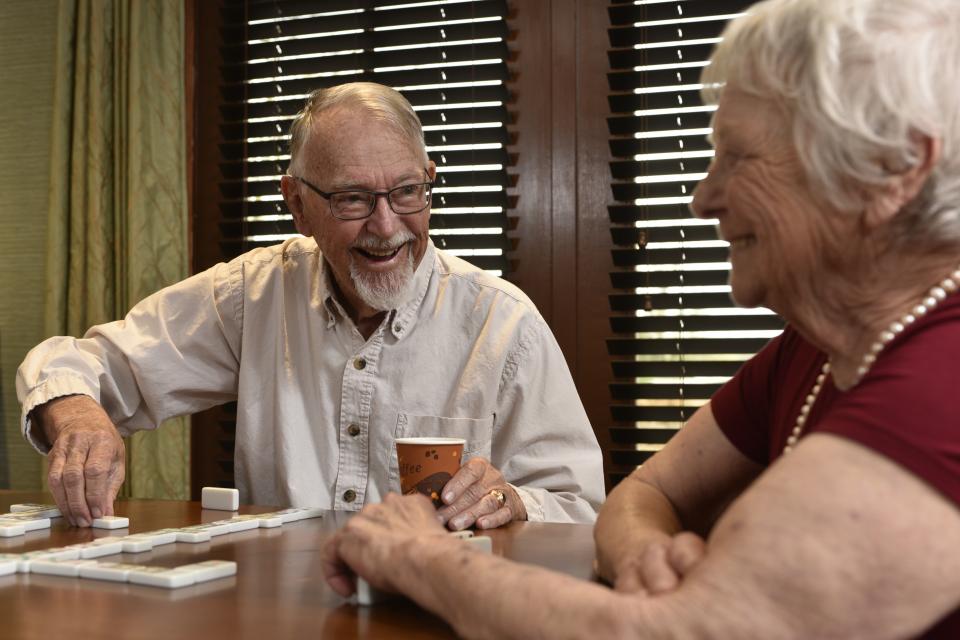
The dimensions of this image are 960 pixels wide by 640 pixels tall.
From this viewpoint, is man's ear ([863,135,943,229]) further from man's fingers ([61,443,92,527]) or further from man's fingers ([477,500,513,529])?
man's fingers ([61,443,92,527])

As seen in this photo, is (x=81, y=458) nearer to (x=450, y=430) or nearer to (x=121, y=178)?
(x=450, y=430)

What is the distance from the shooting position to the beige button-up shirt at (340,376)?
7.11 ft

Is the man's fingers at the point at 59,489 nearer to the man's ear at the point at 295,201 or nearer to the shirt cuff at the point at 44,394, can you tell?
the shirt cuff at the point at 44,394

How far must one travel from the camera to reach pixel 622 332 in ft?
10.3

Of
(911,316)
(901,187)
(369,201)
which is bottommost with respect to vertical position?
(911,316)

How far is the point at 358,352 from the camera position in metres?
2.24

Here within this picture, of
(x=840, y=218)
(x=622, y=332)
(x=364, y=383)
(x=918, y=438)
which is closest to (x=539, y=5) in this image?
(x=622, y=332)

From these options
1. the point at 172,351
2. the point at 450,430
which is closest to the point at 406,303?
the point at 450,430

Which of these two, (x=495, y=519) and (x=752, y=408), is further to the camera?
(x=495, y=519)

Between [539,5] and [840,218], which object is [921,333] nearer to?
[840,218]

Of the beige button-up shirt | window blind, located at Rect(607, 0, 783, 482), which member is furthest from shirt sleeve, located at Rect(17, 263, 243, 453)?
window blind, located at Rect(607, 0, 783, 482)

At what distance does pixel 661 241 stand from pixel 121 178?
177cm

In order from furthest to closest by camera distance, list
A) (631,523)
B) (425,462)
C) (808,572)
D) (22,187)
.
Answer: (22,187)
(425,462)
(631,523)
(808,572)

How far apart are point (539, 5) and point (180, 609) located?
2.58 meters
